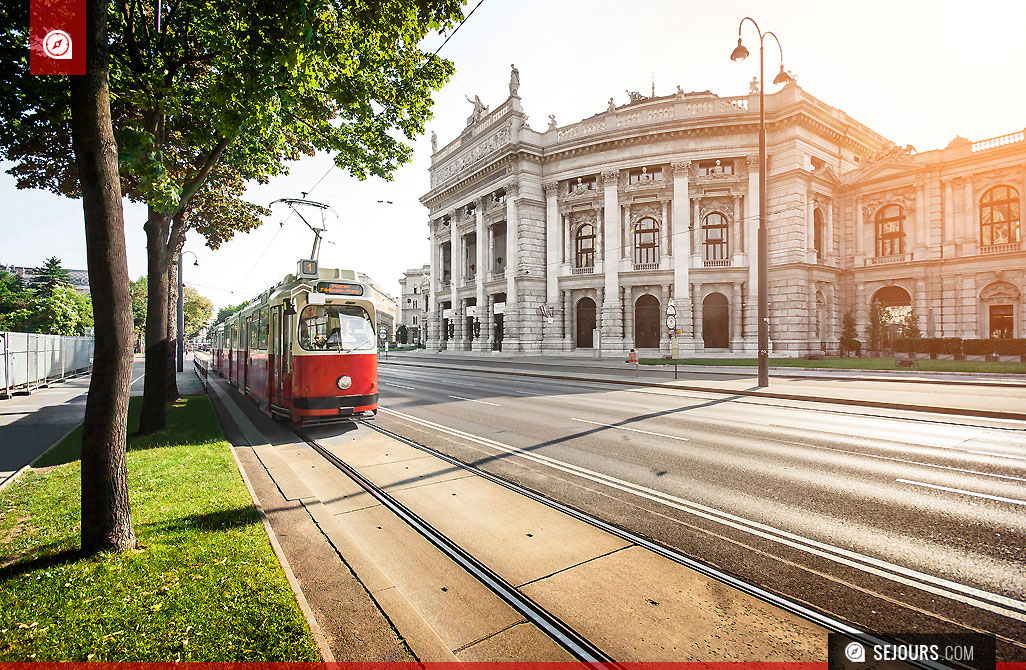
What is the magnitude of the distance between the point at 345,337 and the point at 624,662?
9631 mm

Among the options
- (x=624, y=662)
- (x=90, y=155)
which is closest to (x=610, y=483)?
(x=624, y=662)

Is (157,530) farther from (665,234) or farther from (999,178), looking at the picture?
(999,178)

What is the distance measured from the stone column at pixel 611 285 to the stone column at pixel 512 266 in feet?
26.5

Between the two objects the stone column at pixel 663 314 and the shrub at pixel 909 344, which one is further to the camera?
the stone column at pixel 663 314

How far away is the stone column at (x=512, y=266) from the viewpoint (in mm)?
42906

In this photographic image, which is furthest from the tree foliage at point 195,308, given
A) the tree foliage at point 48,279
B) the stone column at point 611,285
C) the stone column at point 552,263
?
the stone column at point 611,285

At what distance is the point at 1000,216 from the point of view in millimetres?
32781

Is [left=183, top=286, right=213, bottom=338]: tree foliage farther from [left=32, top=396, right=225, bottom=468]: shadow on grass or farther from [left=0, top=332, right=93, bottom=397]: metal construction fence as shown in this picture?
[left=32, top=396, right=225, bottom=468]: shadow on grass

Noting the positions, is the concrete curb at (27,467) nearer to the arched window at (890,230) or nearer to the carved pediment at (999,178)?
the arched window at (890,230)

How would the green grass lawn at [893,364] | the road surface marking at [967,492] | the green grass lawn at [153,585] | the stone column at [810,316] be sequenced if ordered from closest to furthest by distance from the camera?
the green grass lawn at [153,585]
the road surface marking at [967,492]
the green grass lawn at [893,364]
the stone column at [810,316]

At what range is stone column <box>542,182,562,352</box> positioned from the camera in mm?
42281

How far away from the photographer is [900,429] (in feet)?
34.8

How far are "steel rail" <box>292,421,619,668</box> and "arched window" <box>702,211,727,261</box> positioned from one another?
37153mm

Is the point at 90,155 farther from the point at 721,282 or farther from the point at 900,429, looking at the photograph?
the point at 721,282
